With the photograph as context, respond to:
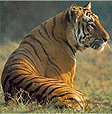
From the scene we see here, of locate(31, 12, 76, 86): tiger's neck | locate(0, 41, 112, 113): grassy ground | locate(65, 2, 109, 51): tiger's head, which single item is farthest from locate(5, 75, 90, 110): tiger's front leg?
locate(0, 41, 112, 113): grassy ground

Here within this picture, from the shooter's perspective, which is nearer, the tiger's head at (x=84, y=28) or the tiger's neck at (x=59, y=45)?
the tiger's neck at (x=59, y=45)

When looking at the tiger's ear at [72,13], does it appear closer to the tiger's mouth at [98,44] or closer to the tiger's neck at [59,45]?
the tiger's neck at [59,45]

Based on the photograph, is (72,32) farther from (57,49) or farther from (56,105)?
(56,105)

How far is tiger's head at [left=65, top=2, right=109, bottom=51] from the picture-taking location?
440 centimetres

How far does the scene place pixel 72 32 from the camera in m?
4.47

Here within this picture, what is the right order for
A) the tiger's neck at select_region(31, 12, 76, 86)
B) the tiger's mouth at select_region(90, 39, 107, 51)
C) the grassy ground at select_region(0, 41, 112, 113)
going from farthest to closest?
the grassy ground at select_region(0, 41, 112, 113), the tiger's mouth at select_region(90, 39, 107, 51), the tiger's neck at select_region(31, 12, 76, 86)

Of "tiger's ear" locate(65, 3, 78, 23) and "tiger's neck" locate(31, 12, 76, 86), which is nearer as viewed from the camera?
"tiger's neck" locate(31, 12, 76, 86)

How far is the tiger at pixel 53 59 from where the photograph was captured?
11.9 feet

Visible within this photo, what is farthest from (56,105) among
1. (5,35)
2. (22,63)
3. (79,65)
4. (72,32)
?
(5,35)

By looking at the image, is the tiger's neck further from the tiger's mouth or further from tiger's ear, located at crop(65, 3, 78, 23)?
the tiger's mouth

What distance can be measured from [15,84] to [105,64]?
21.7ft

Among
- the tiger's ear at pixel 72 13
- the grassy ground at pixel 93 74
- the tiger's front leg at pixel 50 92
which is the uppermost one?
the grassy ground at pixel 93 74

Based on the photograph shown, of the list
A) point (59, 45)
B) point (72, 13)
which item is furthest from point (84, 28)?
point (59, 45)

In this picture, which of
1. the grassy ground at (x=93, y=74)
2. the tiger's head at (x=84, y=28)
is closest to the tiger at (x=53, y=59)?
the tiger's head at (x=84, y=28)
